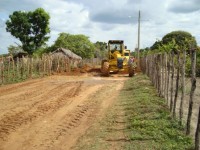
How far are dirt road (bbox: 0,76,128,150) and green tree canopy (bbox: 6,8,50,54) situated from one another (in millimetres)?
38339

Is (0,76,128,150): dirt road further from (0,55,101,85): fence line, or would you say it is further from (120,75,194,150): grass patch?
(0,55,101,85): fence line

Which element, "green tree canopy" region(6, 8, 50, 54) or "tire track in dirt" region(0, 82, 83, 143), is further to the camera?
"green tree canopy" region(6, 8, 50, 54)

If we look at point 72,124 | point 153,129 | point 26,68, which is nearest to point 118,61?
point 26,68

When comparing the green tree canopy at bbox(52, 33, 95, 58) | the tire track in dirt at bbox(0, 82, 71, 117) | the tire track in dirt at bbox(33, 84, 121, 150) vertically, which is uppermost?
the green tree canopy at bbox(52, 33, 95, 58)

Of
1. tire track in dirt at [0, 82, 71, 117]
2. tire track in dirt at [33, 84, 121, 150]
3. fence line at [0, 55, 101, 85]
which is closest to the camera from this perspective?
tire track in dirt at [33, 84, 121, 150]

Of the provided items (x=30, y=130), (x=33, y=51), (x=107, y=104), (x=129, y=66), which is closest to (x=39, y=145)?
(x=30, y=130)

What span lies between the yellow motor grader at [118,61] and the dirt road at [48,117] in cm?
1392

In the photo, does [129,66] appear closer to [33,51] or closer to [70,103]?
[70,103]

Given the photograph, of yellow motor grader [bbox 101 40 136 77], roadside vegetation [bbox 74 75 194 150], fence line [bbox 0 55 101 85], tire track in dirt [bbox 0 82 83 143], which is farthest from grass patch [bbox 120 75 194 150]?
yellow motor grader [bbox 101 40 136 77]

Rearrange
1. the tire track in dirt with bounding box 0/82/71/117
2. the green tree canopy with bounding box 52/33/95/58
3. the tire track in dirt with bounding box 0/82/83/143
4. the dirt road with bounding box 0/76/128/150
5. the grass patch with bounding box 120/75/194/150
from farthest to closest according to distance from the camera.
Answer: the green tree canopy with bounding box 52/33/95/58 < the tire track in dirt with bounding box 0/82/71/117 < the tire track in dirt with bounding box 0/82/83/143 < the dirt road with bounding box 0/76/128/150 < the grass patch with bounding box 120/75/194/150

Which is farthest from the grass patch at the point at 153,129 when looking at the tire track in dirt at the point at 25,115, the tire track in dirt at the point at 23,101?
the tire track in dirt at the point at 23,101

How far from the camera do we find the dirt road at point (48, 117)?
8.78 metres

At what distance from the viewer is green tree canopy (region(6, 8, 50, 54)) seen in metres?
55.1

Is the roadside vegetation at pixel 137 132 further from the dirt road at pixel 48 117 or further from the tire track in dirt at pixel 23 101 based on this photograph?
the tire track in dirt at pixel 23 101
